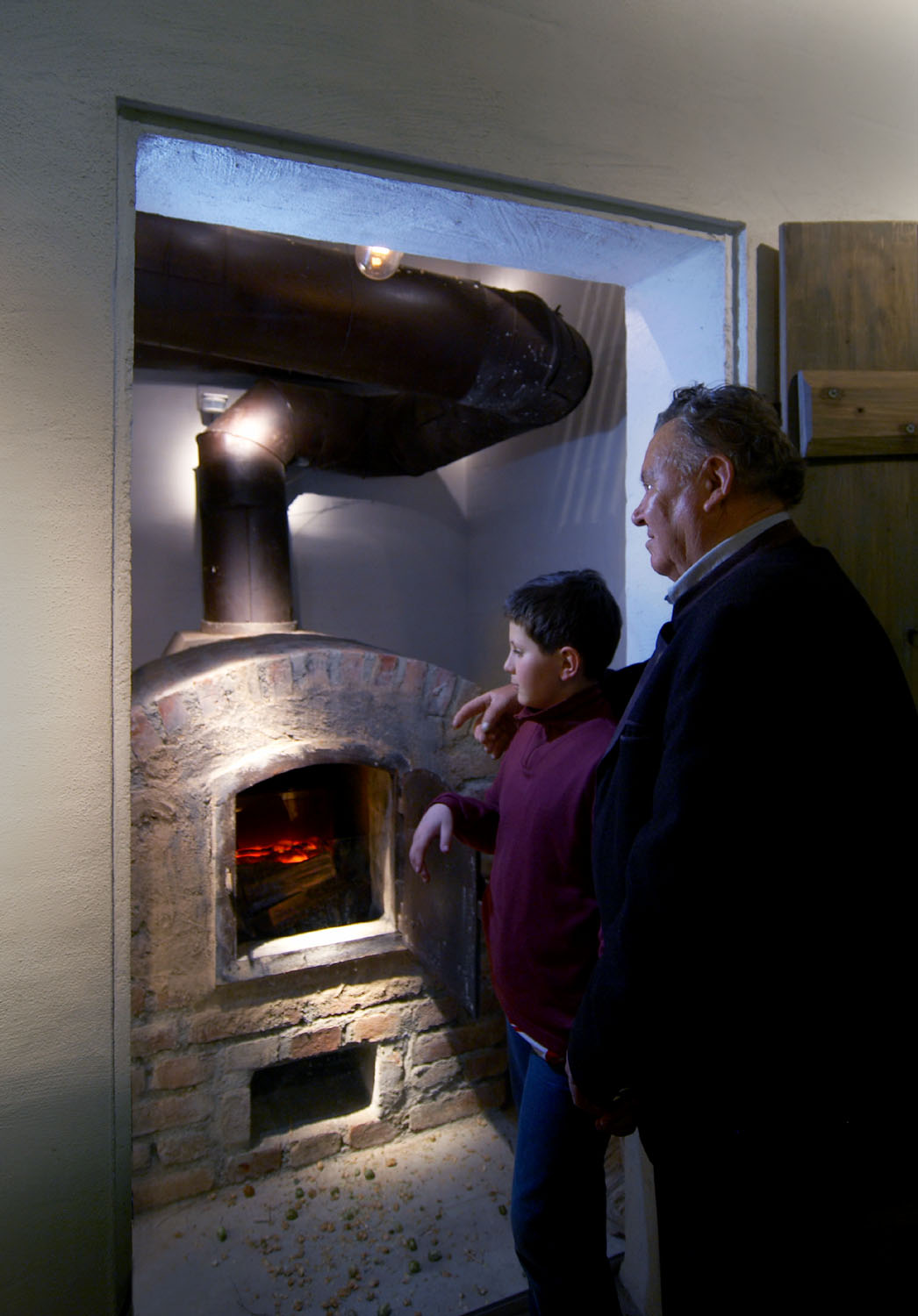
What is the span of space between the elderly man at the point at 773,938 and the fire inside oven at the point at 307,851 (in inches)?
60.0

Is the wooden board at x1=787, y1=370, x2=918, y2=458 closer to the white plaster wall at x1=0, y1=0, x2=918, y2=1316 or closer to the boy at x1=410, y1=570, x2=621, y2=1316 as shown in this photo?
the boy at x1=410, y1=570, x2=621, y2=1316

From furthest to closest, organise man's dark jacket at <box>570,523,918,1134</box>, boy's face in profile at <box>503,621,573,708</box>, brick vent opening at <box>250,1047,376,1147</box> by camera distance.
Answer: brick vent opening at <box>250,1047,376,1147</box> → boy's face in profile at <box>503,621,573,708</box> → man's dark jacket at <box>570,523,918,1134</box>

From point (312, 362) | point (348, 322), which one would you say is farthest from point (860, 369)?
point (312, 362)

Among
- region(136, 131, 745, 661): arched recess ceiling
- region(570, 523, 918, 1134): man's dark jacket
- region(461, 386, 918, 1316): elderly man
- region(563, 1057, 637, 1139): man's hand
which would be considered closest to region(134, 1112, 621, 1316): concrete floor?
region(563, 1057, 637, 1139): man's hand

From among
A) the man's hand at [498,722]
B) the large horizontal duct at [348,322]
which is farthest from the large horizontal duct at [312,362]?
the man's hand at [498,722]

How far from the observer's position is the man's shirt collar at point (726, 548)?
980 millimetres

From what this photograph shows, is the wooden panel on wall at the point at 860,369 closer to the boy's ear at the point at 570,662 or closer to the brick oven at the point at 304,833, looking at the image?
the boy's ear at the point at 570,662

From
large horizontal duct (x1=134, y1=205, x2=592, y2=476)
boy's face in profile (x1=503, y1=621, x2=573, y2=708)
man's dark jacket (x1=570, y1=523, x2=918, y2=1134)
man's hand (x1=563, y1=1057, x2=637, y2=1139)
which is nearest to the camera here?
man's dark jacket (x1=570, y1=523, x2=918, y2=1134)

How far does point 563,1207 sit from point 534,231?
166cm

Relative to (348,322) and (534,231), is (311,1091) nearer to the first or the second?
(348,322)

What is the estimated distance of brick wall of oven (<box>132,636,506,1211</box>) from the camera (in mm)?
2053

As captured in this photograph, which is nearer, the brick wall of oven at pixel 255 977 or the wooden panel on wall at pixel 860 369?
the wooden panel on wall at pixel 860 369

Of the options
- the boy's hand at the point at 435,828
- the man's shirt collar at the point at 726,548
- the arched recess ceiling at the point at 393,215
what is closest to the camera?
the man's shirt collar at the point at 726,548

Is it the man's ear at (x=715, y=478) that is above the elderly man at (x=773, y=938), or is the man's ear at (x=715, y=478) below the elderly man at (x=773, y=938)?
above
